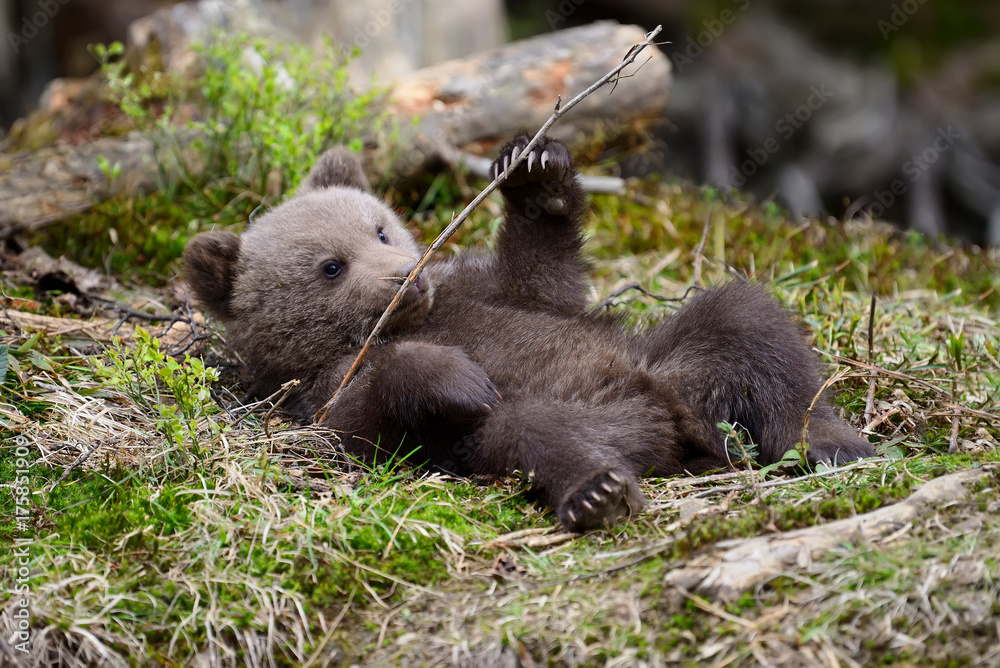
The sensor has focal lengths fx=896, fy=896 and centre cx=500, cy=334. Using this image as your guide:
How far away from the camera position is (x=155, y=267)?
566 centimetres

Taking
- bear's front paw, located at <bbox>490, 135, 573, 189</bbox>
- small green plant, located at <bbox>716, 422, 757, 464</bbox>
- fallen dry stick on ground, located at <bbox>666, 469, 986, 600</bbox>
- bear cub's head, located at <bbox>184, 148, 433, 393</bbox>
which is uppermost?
bear's front paw, located at <bbox>490, 135, 573, 189</bbox>

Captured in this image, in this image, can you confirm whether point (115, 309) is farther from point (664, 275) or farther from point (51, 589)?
point (664, 275)

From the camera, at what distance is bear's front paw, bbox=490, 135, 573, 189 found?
4.03 metres

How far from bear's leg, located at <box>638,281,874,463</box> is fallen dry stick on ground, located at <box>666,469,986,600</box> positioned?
74 cm

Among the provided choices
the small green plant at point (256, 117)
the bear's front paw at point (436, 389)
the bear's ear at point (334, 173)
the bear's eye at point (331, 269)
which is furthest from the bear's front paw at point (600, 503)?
the small green plant at point (256, 117)

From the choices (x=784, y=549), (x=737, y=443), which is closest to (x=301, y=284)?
(x=737, y=443)

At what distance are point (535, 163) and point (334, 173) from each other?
125cm

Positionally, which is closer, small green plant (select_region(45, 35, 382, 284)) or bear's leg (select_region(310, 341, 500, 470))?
bear's leg (select_region(310, 341, 500, 470))

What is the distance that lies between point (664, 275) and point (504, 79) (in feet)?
6.83

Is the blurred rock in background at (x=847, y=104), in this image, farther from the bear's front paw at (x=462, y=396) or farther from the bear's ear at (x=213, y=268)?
the bear's front paw at (x=462, y=396)

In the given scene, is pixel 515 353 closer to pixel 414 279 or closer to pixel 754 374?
pixel 414 279

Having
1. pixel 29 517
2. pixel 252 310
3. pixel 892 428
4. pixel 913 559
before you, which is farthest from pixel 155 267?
pixel 913 559

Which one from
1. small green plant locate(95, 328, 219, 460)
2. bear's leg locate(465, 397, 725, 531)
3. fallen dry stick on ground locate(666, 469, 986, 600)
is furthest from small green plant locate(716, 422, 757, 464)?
small green plant locate(95, 328, 219, 460)

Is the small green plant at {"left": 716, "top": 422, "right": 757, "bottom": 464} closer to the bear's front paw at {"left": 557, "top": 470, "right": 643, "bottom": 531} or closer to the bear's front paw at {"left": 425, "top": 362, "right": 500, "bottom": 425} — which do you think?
the bear's front paw at {"left": 557, "top": 470, "right": 643, "bottom": 531}
